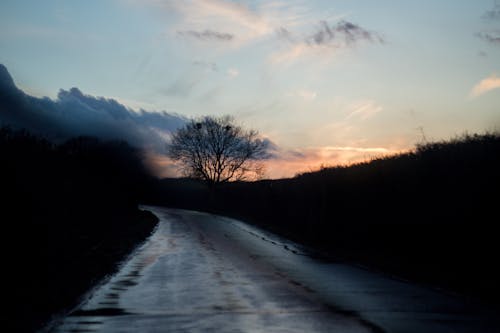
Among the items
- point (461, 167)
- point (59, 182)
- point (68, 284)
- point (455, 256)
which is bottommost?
point (68, 284)

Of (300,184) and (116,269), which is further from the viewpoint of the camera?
(300,184)

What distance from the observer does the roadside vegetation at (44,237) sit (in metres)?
10.3

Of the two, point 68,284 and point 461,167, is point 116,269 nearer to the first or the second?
point 68,284

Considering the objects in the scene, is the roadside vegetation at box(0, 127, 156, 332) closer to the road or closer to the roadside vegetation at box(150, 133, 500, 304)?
the road

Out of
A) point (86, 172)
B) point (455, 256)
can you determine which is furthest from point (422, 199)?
point (86, 172)

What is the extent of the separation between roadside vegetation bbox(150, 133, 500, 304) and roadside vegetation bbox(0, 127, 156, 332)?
319 inches

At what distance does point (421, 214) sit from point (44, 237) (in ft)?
36.5

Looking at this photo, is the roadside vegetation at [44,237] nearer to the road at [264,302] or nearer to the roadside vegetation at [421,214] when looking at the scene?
the road at [264,302]

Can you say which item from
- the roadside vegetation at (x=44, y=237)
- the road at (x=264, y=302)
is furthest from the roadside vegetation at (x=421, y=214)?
the roadside vegetation at (x=44, y=237)

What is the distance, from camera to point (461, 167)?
1478 centimetres

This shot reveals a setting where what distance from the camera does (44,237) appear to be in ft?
A: 49.4

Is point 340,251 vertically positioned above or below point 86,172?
below

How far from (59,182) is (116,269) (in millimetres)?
4710

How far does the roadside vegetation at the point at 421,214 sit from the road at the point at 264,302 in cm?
180
